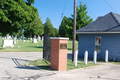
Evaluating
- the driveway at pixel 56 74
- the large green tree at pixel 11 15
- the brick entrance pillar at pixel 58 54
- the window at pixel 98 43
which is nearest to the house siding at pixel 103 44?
the window at pixel 98 43

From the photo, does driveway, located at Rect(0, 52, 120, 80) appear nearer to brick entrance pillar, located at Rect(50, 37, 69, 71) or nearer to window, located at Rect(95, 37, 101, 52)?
brick entrance pillar, located at Rect(50, 37, 69, 71)

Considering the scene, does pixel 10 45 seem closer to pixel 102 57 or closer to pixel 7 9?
pixel 7 9

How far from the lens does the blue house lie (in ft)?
41.4

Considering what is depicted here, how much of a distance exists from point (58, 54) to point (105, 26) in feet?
25.4

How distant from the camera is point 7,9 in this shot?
17.7m

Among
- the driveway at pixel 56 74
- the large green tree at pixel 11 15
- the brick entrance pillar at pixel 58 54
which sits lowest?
the driveway at pixel 56 74

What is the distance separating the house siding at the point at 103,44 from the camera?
12622 millimetres

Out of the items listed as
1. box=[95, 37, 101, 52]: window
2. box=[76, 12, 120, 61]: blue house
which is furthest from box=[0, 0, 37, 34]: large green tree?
box=[95, 37, 101, 52]: window

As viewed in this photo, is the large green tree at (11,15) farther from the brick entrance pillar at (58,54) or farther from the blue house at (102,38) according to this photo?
the brick entrance pillar at (58,54)

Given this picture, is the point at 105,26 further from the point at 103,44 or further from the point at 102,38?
the point at 103,44

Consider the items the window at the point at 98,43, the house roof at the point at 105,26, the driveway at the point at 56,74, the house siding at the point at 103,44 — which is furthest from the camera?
the window at the point at 98,43

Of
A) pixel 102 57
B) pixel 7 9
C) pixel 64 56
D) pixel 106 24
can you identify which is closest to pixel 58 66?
pixel 64 56

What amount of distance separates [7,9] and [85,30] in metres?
10.5

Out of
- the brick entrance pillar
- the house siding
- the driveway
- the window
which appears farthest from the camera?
the window
